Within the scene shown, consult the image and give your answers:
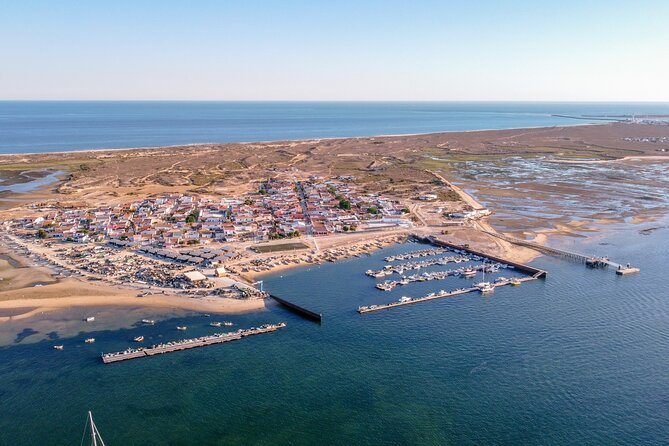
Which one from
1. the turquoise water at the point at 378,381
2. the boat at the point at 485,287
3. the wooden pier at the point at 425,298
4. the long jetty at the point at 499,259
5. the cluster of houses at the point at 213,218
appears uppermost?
the cluster of houses at the point at 213,218

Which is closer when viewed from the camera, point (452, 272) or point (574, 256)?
point (452, 272)

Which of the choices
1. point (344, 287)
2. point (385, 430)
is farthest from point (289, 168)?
point (385, 430)

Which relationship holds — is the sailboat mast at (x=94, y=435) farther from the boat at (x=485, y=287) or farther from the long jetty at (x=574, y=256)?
the long jetty at (x=574, y=256)

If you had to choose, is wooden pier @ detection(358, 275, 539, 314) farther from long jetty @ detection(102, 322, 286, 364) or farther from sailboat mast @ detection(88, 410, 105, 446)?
sailboat mast @ detection(88, 410, 105, 446)

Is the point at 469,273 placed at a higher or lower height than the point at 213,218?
lower

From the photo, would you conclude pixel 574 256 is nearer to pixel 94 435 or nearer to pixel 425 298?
pixel 425 298

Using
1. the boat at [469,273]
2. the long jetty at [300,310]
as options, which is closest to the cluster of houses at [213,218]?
the boat at [469,273]

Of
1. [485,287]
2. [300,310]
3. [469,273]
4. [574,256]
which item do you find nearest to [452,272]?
[469,273]
